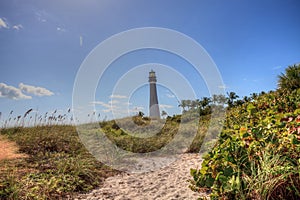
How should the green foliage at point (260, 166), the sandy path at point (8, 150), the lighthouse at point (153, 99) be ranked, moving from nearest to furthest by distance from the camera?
the green foliage at point (260, 166), the sandy path at point (8, 150), the lighthouse at point (153, 99)

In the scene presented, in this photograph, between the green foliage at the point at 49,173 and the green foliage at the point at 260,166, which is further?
the green foliage at the point at 49,173

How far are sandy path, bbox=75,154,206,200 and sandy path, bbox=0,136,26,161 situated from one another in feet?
9.15

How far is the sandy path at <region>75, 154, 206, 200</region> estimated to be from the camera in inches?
152

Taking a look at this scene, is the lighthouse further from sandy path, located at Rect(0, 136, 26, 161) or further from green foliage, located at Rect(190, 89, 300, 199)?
green foliage, located at Rect(190, 89, 300, 199)

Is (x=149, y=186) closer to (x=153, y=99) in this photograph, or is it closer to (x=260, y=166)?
(x=260, y=166)

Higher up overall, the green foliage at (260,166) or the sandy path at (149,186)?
the green foliage at (260,166)

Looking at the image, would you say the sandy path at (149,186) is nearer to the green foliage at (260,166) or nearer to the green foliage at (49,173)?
the green foliage at (49,173)

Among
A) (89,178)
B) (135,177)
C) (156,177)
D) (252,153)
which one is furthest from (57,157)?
(252,153)

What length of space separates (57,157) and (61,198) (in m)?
2.15

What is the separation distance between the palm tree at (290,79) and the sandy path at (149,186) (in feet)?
27.8

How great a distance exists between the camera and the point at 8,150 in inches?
272

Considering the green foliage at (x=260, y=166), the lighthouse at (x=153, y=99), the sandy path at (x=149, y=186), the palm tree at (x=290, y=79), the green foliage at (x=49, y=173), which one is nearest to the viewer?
the green foliage at (x=260, y=166)

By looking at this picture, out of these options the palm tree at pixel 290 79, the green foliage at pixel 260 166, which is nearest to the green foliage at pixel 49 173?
the green foliage at pixel 260 166

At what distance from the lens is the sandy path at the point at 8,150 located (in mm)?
6245
